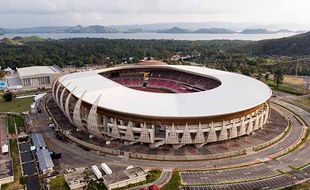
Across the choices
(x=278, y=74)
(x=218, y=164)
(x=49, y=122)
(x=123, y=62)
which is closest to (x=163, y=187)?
(x=218, y=164)

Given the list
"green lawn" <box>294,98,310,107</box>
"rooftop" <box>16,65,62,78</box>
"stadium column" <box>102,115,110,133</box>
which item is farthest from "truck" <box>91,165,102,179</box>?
"rooftop" <box>16,65,62,78</box>

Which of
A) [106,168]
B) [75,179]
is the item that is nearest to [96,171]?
[106,168]

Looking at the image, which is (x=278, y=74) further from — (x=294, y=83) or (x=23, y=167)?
(x=23, y=167)

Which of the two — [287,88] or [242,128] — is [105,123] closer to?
[242,128]

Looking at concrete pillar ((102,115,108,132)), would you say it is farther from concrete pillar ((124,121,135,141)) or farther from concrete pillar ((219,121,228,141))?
concrete pillar ((219,121,228,141))

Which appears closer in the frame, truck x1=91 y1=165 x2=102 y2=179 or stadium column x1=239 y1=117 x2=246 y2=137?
truck x1=91 y1=165 x2=102 y2=179
